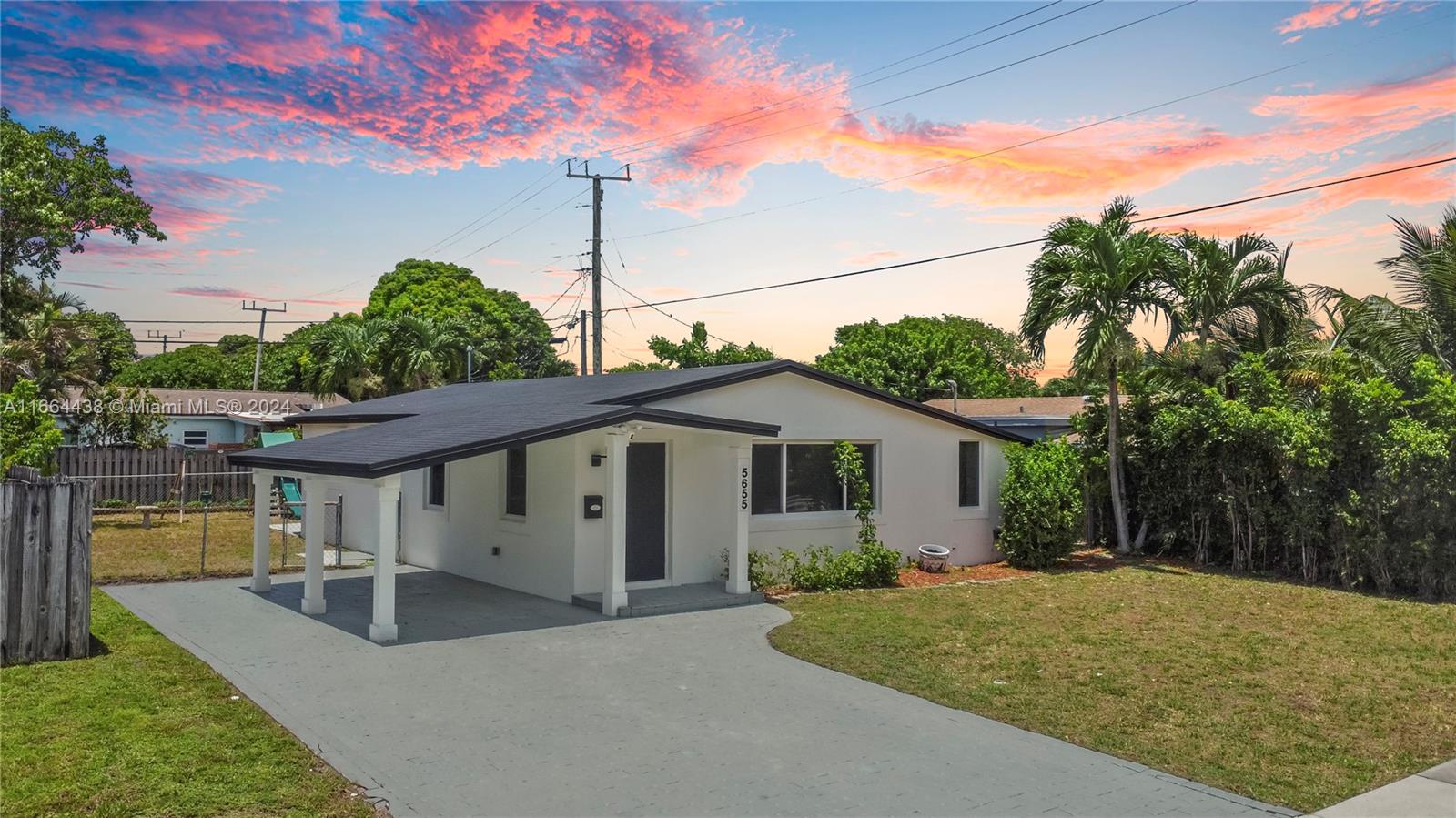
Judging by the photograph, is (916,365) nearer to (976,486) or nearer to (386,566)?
(976,486)

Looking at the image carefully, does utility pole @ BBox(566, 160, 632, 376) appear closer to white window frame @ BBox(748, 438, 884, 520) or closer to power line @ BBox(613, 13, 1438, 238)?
power line @ BBox(613, 13, 1438, 238)

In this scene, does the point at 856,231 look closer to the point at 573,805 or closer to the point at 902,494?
the point at 902,494

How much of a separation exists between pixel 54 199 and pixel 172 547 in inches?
316

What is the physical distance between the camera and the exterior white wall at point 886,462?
1366 centimetres

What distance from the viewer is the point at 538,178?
97.0 ft

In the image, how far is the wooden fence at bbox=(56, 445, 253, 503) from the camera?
24652mm

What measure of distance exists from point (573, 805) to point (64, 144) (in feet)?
73.5

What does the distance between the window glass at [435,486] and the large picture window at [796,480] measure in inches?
205

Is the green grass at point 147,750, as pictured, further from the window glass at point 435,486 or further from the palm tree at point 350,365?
the palm tree at point 350,365

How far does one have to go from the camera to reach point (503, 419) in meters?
11.8

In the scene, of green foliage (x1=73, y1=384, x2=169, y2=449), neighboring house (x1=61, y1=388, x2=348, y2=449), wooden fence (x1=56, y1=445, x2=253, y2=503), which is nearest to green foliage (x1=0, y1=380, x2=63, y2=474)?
wooden fence (x1=56, y1=445, x2=253, y2=503)

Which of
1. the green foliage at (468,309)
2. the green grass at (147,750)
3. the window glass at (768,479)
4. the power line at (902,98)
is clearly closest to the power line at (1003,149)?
the power line at (902,98)

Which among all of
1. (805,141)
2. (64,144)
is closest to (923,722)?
(805,141)

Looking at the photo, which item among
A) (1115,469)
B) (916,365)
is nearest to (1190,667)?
(1115,469)
